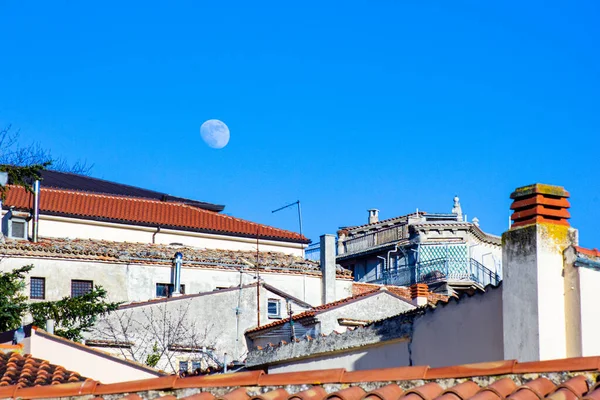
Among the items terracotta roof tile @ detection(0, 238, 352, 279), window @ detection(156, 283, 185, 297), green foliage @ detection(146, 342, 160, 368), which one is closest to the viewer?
green foliage @ detection(146, 342, 160, 368)

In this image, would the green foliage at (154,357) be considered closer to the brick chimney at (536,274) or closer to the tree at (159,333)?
the tree at (159,333)

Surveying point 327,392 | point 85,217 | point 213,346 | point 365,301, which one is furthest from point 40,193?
point 327,392

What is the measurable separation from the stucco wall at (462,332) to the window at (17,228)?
83.0 ft

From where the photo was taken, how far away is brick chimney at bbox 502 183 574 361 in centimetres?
1148

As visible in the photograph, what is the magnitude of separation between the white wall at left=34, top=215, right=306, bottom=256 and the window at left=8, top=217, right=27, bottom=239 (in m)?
0.97

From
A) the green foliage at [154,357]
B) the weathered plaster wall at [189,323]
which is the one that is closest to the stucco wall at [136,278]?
the weathered plaster wall at [189,323]

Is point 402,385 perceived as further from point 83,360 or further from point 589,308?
point 83,360

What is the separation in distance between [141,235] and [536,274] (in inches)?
1190

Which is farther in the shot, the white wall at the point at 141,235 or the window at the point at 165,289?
the white wall at the point at 141,235

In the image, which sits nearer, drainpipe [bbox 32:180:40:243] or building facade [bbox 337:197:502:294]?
drainpipe [bbox 32:180:40:243]

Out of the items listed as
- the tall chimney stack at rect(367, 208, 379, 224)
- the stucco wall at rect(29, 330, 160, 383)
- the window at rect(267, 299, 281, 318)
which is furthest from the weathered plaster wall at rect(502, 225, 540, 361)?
the tall chimney stack at rect(367, 208, 379, 224)

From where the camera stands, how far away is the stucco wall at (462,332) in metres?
12.8

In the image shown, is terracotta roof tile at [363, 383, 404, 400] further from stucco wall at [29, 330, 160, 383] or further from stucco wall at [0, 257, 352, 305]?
stucco wall at [0, 257, 352, 305]

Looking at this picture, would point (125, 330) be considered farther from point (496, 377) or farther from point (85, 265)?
point (496, 377)
